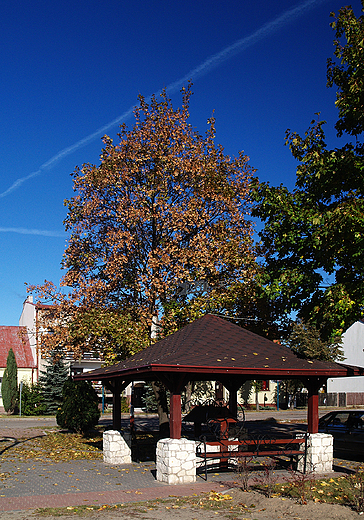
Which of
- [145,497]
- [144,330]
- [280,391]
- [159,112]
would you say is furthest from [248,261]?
[280,391]

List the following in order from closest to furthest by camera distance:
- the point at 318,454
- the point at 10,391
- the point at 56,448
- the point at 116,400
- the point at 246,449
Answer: the point at 318,454, the point at 246,449, the point at 116,400, the point at 56,448, the point at 10,391

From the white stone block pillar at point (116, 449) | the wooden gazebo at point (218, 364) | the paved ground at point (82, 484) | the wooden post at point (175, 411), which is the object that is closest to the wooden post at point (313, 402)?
the wooden gazebo at point (218, 364)

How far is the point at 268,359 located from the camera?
14.1m

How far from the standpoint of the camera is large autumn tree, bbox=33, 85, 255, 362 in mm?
21062

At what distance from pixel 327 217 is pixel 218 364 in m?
6.01

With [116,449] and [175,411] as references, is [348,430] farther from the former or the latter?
[116,449]

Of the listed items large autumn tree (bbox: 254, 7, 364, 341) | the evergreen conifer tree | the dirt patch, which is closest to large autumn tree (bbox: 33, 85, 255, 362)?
large autumn tree (bbox: 254, 7, 364, 341)

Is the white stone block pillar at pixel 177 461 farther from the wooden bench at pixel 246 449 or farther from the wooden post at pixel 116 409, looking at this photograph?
the wooden post at pixel 116 409

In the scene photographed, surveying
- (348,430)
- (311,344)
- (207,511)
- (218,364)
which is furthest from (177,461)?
(311,344)

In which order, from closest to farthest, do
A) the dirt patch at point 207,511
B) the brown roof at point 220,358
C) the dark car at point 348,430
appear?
the dirt patch at point 207,511 → the brown roof at point 220,358 → the dark car at point 348,430

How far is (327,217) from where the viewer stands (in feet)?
51.9

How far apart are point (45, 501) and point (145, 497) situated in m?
2.00

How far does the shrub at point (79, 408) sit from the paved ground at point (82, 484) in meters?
7.33

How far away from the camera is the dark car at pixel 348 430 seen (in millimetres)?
16906
